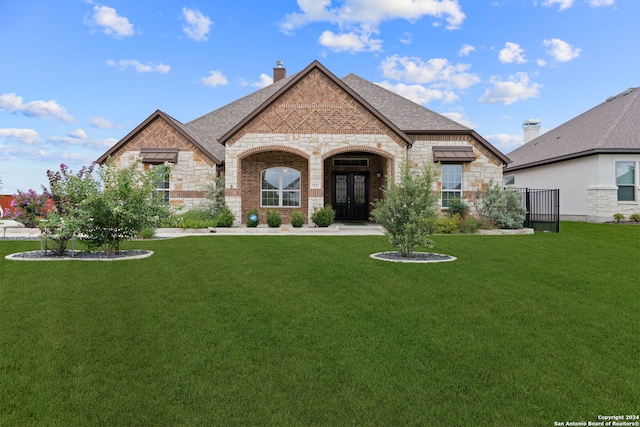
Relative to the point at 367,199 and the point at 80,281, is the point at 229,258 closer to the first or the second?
the point at 80,281

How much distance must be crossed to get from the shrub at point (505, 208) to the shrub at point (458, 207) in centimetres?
118

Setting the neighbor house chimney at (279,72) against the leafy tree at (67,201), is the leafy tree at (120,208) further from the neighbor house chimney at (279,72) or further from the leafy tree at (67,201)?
the neighbor house chimney at (279,72)

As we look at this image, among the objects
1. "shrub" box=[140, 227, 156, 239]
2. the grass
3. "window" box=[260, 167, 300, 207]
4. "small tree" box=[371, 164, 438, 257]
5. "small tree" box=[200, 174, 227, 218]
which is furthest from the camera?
"window" box=[260, 167, 300, 207]

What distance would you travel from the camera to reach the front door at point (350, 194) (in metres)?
22.8

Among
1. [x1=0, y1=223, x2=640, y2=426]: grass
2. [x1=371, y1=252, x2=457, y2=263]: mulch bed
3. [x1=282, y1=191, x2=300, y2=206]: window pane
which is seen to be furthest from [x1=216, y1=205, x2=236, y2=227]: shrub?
[x1=371, y1=252, x2=457, y2=263]: mulch bed

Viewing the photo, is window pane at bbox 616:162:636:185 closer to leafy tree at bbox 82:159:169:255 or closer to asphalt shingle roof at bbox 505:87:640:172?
asphalt shingle roof at bbox 505:87:640:172

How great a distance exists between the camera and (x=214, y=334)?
504 centimetres

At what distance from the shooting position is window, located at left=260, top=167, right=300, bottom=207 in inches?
816

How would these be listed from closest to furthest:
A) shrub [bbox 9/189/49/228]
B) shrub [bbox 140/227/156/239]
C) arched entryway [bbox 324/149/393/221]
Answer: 1. shrub [bbox 140/227/156/239]
2. shrub [bbox 9/189/49/228]
3. arched entryway [bbox 324/149/393/221]

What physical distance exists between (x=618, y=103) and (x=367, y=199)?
1924cm

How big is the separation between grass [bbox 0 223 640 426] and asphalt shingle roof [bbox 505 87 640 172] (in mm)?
17233

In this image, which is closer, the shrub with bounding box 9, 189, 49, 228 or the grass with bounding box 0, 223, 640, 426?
the grass with bounding box 0, 223, 640, 426

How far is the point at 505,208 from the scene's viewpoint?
1777 cm

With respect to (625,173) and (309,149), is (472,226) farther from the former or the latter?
(625,173)
